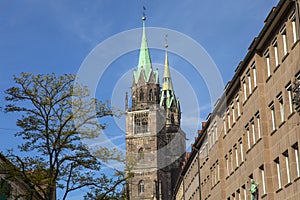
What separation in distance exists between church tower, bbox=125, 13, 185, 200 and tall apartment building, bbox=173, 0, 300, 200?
372ft

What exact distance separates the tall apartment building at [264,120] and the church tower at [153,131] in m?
113

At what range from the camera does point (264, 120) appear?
3591cm

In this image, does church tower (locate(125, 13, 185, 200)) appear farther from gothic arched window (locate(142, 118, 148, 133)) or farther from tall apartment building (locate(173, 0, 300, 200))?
tall apartment building (locate(173, 0, 300, 200))

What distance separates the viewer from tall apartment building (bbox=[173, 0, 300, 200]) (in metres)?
30.7

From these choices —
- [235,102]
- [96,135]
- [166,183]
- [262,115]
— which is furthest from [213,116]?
[166,183]

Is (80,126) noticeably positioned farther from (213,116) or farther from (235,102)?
(213,116)

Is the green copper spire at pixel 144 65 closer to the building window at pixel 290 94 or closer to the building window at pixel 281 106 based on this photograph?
the building window at pixel 281 106

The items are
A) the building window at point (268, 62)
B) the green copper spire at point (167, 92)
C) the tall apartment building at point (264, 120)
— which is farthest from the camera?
the green copper spire at point (167, 92)

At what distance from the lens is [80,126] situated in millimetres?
33312

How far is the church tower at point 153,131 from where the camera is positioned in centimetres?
16550

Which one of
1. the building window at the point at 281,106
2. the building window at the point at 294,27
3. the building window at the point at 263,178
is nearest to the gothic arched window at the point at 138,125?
the building window at the point at 263,178

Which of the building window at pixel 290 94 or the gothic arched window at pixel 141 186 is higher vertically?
the gothic arched window at pixel 141 186

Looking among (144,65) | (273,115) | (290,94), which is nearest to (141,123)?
(144,65)

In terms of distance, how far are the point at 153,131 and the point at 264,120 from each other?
136 metres
